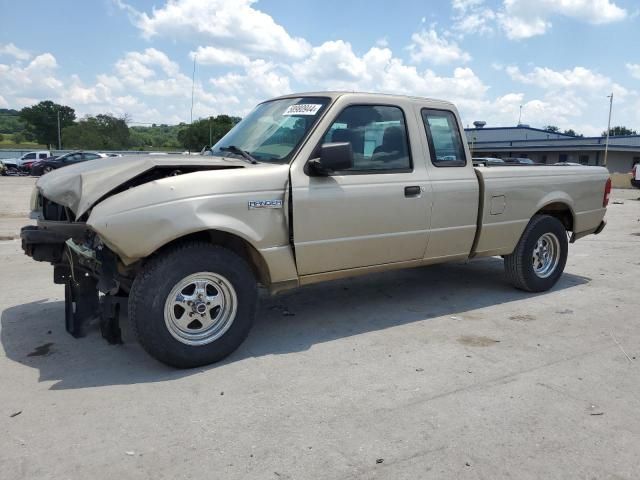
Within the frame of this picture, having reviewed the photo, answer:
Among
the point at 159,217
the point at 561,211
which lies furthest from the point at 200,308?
the point at 561,211

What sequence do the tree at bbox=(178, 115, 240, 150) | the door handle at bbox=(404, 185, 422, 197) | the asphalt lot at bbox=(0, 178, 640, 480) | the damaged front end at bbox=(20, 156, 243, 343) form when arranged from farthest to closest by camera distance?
the tree at bbox=(178, 115, 240, 150)
the door handle at bbox=(404, 185, 422, 197)
the damaged front end at bbox=(20, 156, 243, 343)
the asphalt lot at bbox=(0, 178, 640, 480)

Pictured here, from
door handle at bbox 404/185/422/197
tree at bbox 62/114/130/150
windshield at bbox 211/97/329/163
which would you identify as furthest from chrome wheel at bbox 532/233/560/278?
tree at bbox 62/114/130/150

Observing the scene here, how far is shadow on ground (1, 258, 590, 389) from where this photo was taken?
12.6ft

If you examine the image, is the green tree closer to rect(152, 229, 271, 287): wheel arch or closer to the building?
the building

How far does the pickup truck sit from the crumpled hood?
0.01m

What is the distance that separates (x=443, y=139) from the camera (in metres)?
5.19

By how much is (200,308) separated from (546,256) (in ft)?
14.2

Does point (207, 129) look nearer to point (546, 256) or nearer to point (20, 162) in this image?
point (546, 256)

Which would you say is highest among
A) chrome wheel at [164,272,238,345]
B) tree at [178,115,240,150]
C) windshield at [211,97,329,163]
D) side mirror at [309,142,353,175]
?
tree at [178,115,240,150]

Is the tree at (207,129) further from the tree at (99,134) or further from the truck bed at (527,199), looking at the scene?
the tree at (99,134)

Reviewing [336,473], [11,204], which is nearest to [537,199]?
[336,473]

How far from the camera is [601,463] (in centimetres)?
276

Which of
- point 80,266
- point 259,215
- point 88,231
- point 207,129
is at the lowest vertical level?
point 80,266

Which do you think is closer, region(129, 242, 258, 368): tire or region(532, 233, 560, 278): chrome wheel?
region(129, 242, 258, 368): tire
